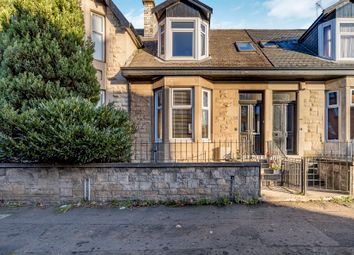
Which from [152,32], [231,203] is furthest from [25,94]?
[152,32]

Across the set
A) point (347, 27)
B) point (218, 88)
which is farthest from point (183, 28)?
point (347, 27)

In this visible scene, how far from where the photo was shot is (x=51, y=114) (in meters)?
5.55

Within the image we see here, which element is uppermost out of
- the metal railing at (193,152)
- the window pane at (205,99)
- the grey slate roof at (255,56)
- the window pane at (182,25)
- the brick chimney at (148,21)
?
the brick chimney at (148,21)

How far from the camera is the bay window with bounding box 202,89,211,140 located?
9.44 metres

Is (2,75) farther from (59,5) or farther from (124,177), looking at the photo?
(124,177)

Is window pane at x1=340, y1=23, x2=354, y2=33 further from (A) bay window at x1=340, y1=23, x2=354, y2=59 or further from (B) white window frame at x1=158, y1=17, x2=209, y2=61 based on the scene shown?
(B) white window frame at x1=158, y1=17, x2=209, y2=61

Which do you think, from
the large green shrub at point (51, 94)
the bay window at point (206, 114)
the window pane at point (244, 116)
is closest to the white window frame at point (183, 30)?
the bay window at point (206, 114)

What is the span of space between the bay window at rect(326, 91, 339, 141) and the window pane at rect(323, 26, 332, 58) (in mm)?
1614

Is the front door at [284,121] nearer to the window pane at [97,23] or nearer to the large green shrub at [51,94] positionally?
the large green shrub at [51,94]

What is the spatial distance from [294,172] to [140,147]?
5619 mm

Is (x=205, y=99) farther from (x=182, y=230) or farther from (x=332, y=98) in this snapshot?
(x=182, y=230)

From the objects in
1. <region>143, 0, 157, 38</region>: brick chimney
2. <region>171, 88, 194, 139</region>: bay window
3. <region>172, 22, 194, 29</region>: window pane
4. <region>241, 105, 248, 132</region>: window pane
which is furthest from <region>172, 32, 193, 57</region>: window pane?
<region>143, 0, 157, 38</region>: brick chimney

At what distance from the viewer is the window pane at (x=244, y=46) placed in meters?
10.6

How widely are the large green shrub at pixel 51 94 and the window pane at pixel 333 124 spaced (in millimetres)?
8171
